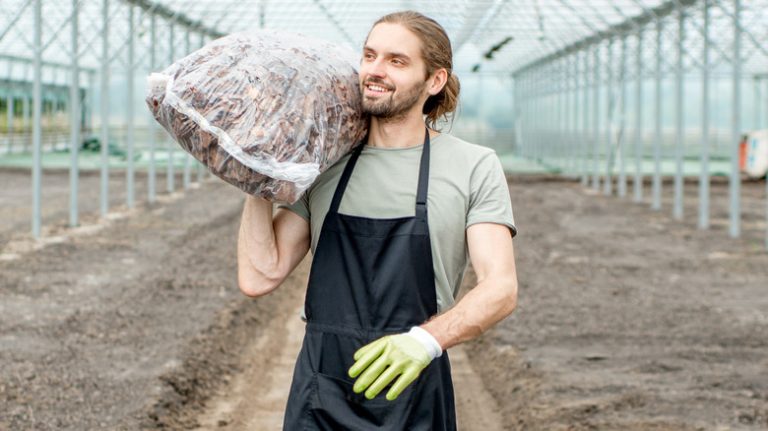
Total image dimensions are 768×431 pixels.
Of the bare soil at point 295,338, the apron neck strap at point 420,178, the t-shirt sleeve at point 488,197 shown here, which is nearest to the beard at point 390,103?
the apron neck strap at point 420,178

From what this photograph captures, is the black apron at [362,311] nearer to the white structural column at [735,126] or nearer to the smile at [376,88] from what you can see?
the smile at [376,88]

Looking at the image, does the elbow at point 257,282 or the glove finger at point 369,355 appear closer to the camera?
the glove finger at point 369,355

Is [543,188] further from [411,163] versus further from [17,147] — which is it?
[411,163]

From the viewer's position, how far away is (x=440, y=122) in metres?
Result: 2.84

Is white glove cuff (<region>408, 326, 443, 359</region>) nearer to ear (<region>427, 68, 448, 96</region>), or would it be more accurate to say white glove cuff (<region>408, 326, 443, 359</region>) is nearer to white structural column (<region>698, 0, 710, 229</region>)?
ear (<region>427, 68, 448, 96</region>)

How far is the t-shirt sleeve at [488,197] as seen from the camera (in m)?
2.42

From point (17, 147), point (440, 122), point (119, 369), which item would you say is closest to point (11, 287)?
point (119, 369)

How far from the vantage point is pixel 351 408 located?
2.50 metres

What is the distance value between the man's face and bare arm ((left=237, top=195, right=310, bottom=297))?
1.14 ft

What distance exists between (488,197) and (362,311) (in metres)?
0.39

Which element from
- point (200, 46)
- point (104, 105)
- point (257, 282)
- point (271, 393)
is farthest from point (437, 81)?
point (200, 46)

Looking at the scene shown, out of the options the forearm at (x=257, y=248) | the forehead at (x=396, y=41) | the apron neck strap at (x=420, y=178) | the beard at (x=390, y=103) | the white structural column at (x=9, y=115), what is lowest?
the forearm at (x=257, y=248)

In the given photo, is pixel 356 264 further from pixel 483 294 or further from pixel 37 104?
pixel 37 104

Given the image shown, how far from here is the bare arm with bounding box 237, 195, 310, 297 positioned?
2523mm
